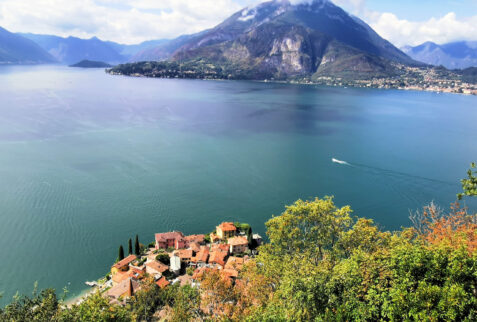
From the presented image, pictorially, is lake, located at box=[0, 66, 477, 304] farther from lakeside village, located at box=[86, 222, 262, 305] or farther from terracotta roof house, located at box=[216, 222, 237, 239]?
terracotta roof house, located at box=[216, 222, 237, 239]

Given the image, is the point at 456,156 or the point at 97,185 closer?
the point at 97,185

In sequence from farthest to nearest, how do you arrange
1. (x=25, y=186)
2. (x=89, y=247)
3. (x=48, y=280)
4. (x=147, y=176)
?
1. (x=147, y=176)
2. (x=25, y=186)
3. (x=89, y=247)
4. (x=48, y=280)

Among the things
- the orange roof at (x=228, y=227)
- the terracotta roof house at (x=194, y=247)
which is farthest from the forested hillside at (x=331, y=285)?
the orange roof at (x=228, y=227)

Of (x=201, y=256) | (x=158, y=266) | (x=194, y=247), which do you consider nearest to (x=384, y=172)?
(x=194, y=247)

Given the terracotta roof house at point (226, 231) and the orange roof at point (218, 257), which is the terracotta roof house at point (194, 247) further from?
→ the terracotta roof house at point (226, 231)

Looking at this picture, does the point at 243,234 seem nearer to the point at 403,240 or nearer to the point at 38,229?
the point at 403,240

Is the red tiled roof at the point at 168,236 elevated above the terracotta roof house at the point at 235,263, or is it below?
above

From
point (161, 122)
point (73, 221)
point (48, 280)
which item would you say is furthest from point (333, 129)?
point (48, 280)
